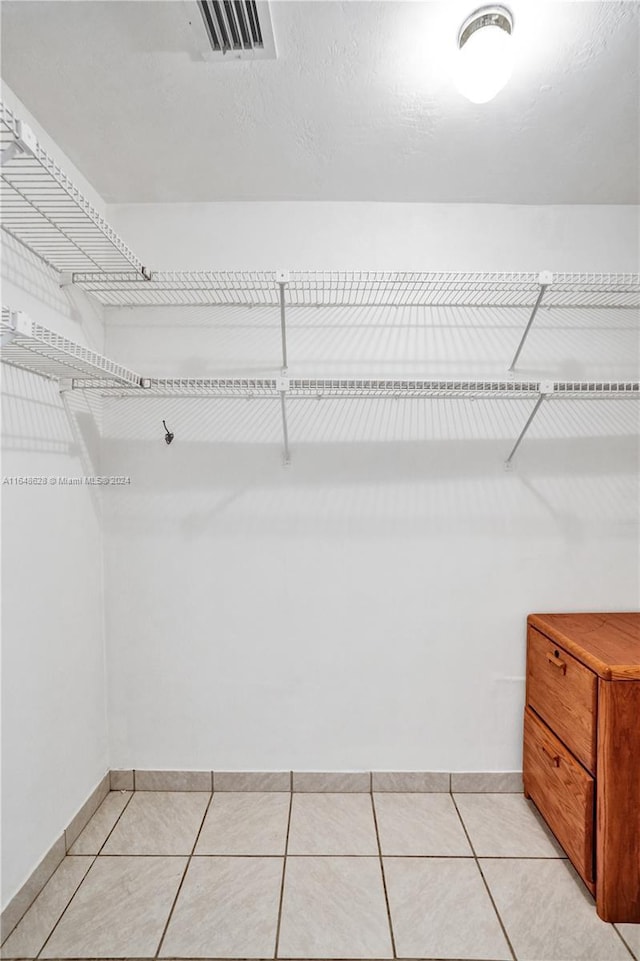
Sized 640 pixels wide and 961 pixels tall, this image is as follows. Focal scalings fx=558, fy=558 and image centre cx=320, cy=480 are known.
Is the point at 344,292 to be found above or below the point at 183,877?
above

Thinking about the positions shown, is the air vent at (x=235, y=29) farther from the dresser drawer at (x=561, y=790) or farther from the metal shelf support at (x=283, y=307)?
the dresser drawer at (x=561, y=790)

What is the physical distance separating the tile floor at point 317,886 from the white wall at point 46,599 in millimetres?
206

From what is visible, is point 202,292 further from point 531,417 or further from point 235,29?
point 531,417

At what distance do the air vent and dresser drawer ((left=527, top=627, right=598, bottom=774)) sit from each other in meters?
1.91

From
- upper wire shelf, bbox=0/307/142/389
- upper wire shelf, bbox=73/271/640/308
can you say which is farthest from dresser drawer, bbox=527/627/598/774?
upper wire shelf, bbox=0/307/142/389

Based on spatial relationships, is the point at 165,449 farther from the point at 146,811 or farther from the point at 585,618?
the point at 585,618

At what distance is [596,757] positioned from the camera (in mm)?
1621

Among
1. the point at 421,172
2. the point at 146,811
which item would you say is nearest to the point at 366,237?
the point at 421,172

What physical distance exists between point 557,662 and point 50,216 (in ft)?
6.86

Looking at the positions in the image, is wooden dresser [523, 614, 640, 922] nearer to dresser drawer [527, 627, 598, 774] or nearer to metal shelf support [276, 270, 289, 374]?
dresser drawer [527, 627, 598, 774]

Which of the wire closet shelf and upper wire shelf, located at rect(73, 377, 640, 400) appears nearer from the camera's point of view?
the wire closet shelf

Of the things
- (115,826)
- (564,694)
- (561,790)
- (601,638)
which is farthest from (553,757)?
(115,826)

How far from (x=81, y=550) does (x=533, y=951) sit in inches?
71.1

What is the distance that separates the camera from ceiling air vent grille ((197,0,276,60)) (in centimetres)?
125
